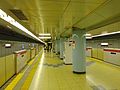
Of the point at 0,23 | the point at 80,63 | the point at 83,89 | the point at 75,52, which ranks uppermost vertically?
the point at 0,23

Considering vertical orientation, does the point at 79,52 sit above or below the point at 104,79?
above

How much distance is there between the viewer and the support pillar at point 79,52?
9188mm

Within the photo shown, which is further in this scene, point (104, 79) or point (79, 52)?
point (79, 52)

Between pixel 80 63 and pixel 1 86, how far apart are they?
181 inches

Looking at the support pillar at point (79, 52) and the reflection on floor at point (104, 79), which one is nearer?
the reflection on floor at point (104, 79)

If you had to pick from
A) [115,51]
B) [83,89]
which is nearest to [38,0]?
[83,89]

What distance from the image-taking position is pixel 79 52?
925 cm

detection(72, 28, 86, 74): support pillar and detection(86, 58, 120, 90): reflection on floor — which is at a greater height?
detection(72, 28, 86, 74): support pillar

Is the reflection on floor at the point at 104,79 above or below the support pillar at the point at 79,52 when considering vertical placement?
below

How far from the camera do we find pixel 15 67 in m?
8.87

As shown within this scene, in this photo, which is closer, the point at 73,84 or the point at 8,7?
the point at 8,7

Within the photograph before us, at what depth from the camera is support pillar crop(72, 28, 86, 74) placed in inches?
362

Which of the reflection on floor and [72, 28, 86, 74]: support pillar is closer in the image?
the reflection on floor

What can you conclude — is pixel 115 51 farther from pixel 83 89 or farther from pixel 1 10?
pixel 1 10
